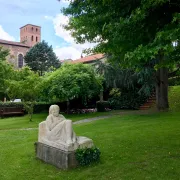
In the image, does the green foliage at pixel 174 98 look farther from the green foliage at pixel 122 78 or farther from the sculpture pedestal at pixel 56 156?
the sculpture pedestal at pixel 56 156

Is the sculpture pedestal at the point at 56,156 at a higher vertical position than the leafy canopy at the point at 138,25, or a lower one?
lower

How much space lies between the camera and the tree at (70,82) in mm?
16203

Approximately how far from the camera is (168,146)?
6793 millimetres

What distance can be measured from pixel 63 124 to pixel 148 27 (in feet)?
9.58

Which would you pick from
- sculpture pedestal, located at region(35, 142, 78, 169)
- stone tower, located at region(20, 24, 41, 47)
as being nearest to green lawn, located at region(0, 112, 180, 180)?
sculpture pedestal, located at region(35, 142, 78, 169)

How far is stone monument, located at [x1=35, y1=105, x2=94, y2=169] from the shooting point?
529 centimetres

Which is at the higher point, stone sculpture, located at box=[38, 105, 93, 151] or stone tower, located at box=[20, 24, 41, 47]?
stone tower, located at box=[20, 24, 41, 47]

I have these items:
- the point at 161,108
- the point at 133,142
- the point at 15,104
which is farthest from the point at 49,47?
the point at 133,142

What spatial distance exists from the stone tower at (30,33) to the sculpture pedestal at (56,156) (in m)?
78.4

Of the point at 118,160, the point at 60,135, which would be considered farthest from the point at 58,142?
the point at 118,160

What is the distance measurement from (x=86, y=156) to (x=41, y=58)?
34021 millimetres

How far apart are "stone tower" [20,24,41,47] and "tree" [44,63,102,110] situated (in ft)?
220

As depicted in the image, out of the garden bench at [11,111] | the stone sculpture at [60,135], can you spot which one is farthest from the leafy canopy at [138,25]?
the garden bench at [11,111]

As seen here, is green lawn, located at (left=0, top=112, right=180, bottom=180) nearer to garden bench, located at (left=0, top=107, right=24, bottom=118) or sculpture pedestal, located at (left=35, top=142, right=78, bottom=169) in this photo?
Answer: sculpture pedestal, located at (left=35, top=142, right=78, bottom=169)
